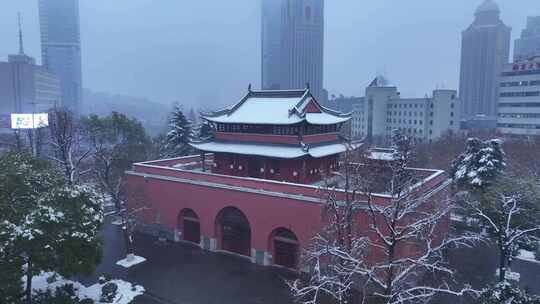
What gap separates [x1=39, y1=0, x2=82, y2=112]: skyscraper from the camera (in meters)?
148

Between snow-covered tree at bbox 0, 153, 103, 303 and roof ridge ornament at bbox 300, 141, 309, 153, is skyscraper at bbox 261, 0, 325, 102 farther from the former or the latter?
snow-covered tree at bbox 0, 153, 103, 303

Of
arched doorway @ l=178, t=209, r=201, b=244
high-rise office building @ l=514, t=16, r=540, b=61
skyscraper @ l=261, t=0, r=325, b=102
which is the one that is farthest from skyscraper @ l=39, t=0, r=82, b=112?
high-rise office building @ l=514, t=16, r=540, b=61

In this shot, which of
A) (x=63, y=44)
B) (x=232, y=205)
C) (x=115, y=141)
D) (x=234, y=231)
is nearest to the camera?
(x=232, y=205)

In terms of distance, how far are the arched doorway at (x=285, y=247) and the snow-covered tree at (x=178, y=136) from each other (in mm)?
22546

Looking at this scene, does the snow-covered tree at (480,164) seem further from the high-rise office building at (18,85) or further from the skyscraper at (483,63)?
the high-rise office building at (18,85)

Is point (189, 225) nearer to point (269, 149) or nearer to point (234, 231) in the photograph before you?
point (234, 231)

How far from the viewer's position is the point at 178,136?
41812 mm

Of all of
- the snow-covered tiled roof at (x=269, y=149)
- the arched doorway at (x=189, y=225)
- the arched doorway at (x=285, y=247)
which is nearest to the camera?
the arched doorway at (x=285, y=247)

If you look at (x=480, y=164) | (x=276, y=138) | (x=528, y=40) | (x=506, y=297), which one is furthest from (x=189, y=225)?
(x=528, y=40)

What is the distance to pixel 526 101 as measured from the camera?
6191 centimetres

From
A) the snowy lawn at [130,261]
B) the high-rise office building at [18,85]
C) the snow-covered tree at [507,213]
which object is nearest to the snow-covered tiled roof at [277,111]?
the snowy lawn at [130,261]

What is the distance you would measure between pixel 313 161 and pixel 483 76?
114 meters

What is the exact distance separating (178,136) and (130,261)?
21129 millimetres

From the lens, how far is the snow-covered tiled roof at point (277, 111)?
25003 mm
